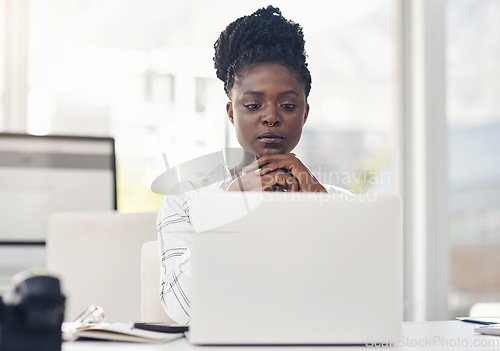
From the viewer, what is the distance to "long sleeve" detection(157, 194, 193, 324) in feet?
3.74

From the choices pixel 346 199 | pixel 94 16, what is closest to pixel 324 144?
pixel 94 16

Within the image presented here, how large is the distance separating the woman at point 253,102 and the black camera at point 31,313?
467 millimetres

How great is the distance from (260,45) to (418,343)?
0.81 m

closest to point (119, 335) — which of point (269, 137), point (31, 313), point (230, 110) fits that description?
point (31, 313)

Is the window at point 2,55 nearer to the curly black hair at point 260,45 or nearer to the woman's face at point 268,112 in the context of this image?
the curly black hair at point 260,45

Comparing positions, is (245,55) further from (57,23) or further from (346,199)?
(57,23)

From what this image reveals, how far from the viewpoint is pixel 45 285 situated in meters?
0.65

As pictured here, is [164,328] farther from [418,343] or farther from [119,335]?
[418,343]

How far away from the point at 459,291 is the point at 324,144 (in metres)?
1.19

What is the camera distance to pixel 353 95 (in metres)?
3.59

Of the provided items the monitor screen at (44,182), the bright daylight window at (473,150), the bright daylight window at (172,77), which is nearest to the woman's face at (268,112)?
the monitor screen at (44,182)

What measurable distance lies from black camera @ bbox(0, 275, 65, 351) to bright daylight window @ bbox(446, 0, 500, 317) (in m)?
3.24

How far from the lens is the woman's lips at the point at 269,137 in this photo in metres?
1.32

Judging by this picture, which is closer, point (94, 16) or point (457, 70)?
point (94, 16)
